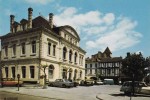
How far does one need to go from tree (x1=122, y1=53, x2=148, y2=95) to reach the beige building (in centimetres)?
1357

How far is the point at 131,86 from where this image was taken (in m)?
26.0

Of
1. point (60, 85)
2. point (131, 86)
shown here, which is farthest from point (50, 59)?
point (131, 86)

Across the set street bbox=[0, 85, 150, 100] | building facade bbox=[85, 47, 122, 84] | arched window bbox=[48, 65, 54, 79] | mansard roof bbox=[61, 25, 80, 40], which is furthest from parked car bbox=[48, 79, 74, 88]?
building facade bbox=[85, 47, 122, 84]

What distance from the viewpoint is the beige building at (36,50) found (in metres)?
38.8

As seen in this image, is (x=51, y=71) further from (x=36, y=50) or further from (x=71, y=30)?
(x=71, y=30)

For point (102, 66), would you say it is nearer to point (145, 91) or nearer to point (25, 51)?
point (25, 51)

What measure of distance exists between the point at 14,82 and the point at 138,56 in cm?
1754

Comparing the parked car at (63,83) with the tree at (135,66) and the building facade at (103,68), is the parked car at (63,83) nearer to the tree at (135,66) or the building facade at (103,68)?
the tree at (135,66)

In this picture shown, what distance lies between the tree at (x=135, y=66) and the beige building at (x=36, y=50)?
1357cm

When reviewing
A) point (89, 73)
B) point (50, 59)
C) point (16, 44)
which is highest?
point (16, 44)

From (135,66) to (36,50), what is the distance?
60.8ft

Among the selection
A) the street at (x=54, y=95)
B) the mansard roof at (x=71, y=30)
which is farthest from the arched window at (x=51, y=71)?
the street at (x=54, y=95)

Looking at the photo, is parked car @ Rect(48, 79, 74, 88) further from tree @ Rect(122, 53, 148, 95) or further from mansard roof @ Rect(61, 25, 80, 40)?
mansard roof @ Rect(61, 25, 80, 40)

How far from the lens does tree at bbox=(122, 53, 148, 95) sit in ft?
84.8
